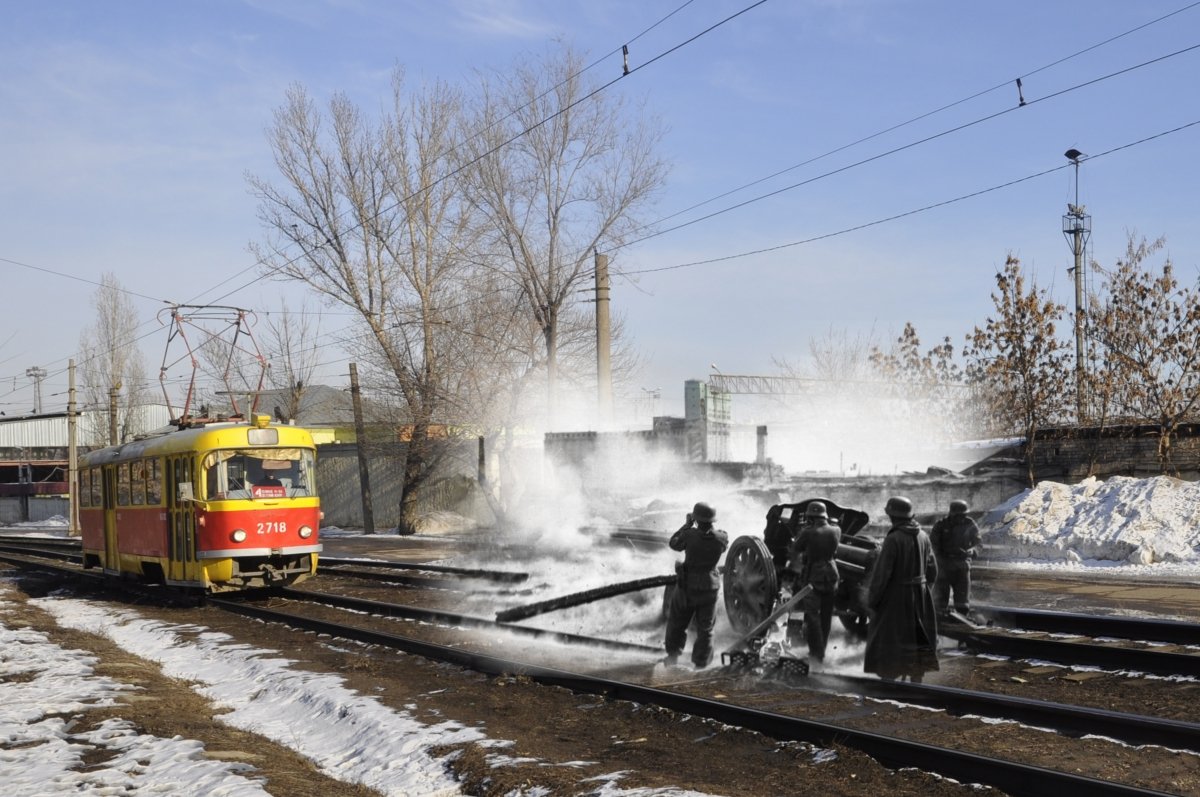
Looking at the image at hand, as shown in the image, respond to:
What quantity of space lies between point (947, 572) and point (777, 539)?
1974 mm

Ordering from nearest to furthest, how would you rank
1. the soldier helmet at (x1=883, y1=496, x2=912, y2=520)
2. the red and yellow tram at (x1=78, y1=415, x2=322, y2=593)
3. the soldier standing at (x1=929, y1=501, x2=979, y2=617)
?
1. the soldier helmet at (x1=883, y1=496, x2=912, y2=520)
2. the soldier standing at (x1=929, y1=501, x2=979, y2=617)
3. the red and yellow tram at (x1=78, y1=415, x2=322, y2=593)

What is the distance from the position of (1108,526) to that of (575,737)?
15063mm

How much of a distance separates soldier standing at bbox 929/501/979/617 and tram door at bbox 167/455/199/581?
11.4 m

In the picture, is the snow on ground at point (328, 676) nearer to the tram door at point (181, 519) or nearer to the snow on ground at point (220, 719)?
the snow on ground at point (220, 719)

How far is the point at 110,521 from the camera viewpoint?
21.4 metres

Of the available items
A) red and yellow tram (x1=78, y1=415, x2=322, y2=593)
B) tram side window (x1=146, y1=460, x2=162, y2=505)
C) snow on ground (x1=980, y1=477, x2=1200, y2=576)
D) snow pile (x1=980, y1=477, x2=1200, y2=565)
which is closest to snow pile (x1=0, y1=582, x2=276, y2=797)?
red and yellow tram (x1=78, y1=415, x2=322, y2=593)

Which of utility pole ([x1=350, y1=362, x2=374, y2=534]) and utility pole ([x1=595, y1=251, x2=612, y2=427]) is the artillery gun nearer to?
utility pole ([x1=595, y1=251, x2=612, y2=427])

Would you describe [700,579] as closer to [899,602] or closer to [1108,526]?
[899,602]

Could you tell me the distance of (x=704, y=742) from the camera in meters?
7.70

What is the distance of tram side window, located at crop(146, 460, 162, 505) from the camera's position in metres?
18.4

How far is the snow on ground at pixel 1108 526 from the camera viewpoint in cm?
1859

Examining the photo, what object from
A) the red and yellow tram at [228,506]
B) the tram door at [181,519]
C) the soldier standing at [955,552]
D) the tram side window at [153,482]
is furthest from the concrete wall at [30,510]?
the soldier standing at [955,552]

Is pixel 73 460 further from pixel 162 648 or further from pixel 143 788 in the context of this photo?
pixel 143 788

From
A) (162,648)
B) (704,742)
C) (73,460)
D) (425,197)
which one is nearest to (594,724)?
(704,742)
